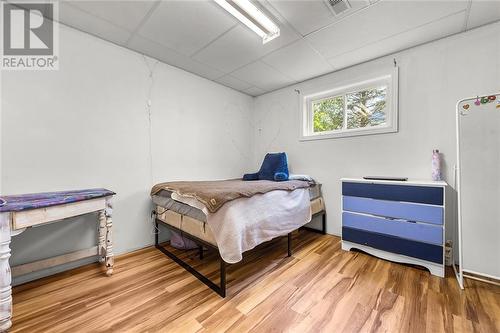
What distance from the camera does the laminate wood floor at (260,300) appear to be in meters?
1.26

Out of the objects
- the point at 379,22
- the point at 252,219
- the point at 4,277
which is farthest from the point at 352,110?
the point at 4,277

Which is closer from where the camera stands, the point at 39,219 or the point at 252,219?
the point at 39,219

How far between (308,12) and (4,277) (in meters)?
2.82

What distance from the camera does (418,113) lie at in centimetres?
222

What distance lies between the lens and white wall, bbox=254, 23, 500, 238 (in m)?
1.93

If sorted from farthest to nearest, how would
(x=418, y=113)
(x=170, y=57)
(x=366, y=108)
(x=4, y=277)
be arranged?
(x=366, y=108) < (x=170, y=57) < (x=418, y=113) < (x=4, y=277)

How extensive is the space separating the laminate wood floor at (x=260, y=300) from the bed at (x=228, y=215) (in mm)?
232

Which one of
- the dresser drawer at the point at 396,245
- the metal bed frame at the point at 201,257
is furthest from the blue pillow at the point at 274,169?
the dresser drawer at the point at 396,245

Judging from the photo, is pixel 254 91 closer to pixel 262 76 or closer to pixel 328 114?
pixel 262 76

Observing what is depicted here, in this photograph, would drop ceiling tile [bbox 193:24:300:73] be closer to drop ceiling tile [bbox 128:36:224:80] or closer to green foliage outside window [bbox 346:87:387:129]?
drop ceiling tile [bbox 128:36:224:80]

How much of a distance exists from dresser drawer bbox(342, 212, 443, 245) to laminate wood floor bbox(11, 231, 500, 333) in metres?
0.33

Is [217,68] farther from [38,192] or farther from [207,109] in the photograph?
[38,192]

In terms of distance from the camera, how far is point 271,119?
3635mm

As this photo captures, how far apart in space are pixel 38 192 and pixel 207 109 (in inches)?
83.5
